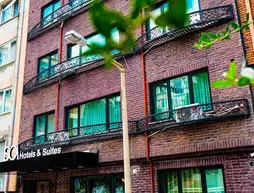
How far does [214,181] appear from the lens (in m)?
7.97

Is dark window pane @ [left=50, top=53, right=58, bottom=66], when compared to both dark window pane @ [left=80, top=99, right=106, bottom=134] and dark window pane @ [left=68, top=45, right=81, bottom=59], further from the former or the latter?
dark window pane @ [left=80, top=99, right=106, bottom=134]

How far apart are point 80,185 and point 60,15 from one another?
291 inches

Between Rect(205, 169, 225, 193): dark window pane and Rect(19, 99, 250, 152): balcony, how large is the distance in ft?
4.56

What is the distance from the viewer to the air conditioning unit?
8.22m

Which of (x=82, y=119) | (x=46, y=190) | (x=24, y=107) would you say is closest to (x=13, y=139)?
(x=24, y=107)

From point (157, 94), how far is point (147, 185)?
9.44ft

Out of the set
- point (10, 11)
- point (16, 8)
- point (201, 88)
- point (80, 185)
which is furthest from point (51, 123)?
point (10, 11)

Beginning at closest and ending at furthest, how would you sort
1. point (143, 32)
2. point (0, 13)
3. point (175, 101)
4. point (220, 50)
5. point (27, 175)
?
point (220, 50) < point (175, 101) < point (143, 32) < point (27, 175) < point (0, 13)

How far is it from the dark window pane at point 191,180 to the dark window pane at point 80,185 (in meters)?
4.02

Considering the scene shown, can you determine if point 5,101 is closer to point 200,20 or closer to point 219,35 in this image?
point 200,20

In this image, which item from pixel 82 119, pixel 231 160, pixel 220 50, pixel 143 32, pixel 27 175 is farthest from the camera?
pixel 27 175

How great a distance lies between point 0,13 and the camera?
58.6 feet

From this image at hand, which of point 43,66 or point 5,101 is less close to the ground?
point 43,66

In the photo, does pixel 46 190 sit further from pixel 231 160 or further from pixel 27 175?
pixel 231 160
